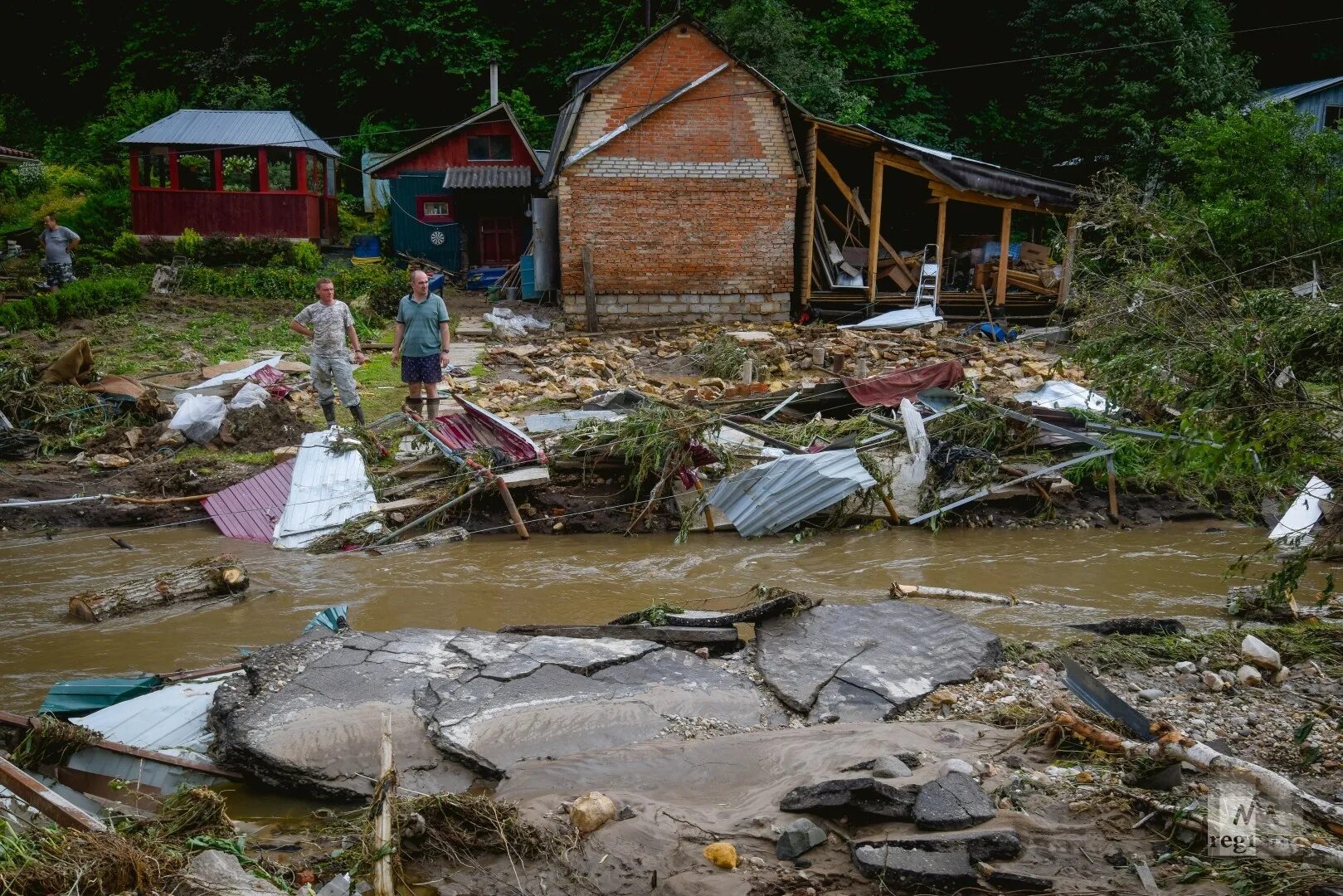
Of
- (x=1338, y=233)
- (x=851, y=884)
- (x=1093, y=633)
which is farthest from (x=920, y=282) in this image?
(x=851, y=884)

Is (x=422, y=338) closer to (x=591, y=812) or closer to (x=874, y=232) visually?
(x=591, y=812)

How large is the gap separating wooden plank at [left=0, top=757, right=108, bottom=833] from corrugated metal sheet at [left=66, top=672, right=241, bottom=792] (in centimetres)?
106

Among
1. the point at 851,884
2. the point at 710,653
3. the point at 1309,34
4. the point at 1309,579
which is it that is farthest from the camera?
the point at 1309,34

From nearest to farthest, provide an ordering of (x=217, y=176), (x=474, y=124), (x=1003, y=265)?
(x=1003, y=265) → (x=217, y=176) → (x=474, y=124)

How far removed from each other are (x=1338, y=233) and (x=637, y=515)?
13168 millimetres

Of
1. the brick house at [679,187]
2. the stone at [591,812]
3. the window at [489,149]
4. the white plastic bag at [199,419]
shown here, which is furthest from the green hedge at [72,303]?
the stone at [591,812]

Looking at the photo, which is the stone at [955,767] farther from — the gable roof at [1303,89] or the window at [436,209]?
the gable roof at [1303,89]

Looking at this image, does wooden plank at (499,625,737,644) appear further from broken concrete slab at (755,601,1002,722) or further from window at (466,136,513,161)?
window at (466,136,513,161)

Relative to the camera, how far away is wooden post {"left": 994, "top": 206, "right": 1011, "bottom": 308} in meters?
20.1

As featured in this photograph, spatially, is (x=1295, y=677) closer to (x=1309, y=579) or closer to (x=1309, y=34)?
(x=1309, y=579)

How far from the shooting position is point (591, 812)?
14.2 feet

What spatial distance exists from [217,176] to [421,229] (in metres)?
5.24

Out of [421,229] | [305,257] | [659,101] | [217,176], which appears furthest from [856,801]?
[217,176]

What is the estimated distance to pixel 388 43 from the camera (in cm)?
3253
